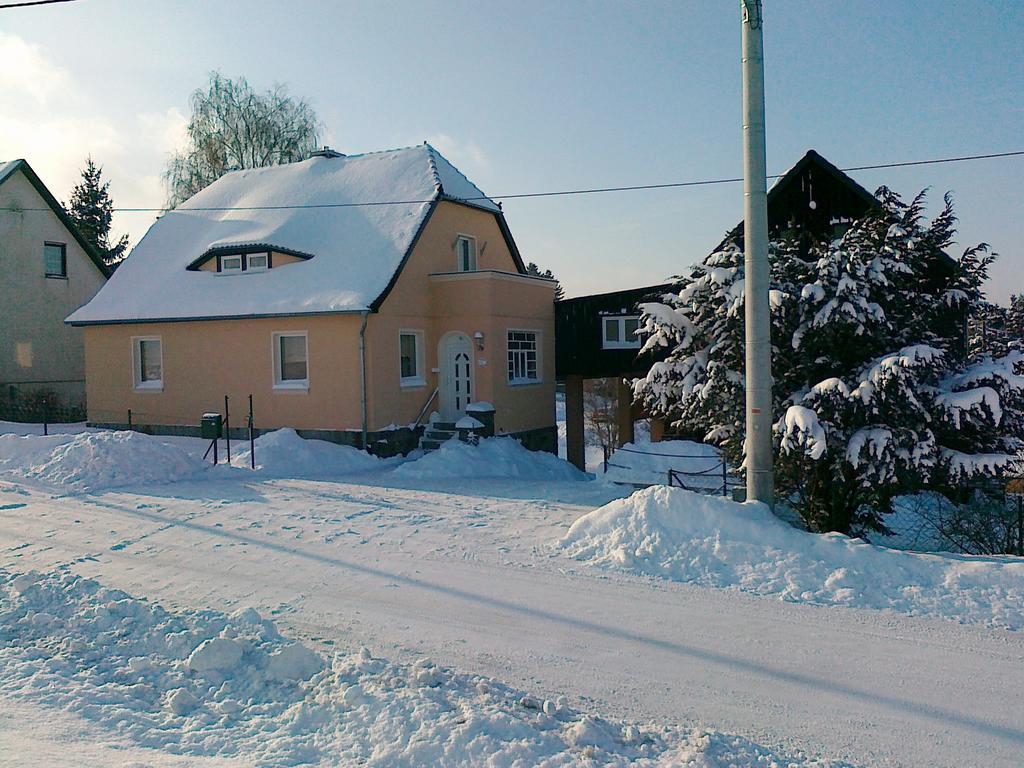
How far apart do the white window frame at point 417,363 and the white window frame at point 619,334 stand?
5.25 meters

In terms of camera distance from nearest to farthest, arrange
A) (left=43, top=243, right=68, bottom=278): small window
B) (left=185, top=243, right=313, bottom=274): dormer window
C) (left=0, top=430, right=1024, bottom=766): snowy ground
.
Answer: (left=0, top=430, right=1024, bottom=766): snowy ground → (left=185, top=243, right=313, bottom=274): dormer window → (left=43, top=243, right=68, bottom=278): small window

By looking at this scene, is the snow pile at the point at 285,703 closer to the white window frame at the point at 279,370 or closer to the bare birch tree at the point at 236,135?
the white window frame at the point at 279,370

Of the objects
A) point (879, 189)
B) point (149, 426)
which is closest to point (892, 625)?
point (879, 189)

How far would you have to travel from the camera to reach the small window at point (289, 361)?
20.1 metres

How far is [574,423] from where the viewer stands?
26.2 metres

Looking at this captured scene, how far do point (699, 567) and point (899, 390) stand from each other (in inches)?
132

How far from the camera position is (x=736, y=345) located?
1124 centimetres

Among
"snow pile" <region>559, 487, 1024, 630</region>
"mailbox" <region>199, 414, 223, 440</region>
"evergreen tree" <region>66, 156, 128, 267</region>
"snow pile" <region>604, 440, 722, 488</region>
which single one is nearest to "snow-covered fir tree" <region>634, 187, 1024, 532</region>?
"snow pile" <region>559, 487, 1024, 630</region>

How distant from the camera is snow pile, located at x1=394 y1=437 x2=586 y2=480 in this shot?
55.1 ft

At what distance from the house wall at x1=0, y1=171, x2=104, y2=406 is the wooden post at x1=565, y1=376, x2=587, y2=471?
1729cm

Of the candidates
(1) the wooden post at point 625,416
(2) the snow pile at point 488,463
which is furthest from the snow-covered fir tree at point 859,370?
(1) the wooden post at point 625,416

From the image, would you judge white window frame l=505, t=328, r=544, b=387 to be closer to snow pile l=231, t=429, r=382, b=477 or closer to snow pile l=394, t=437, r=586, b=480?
snow pile l=394, t=437, r=586, b=480

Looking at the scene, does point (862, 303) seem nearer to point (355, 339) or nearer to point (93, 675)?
point (93, 675)

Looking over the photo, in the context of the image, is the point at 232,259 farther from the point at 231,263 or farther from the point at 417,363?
the point at 417,363
